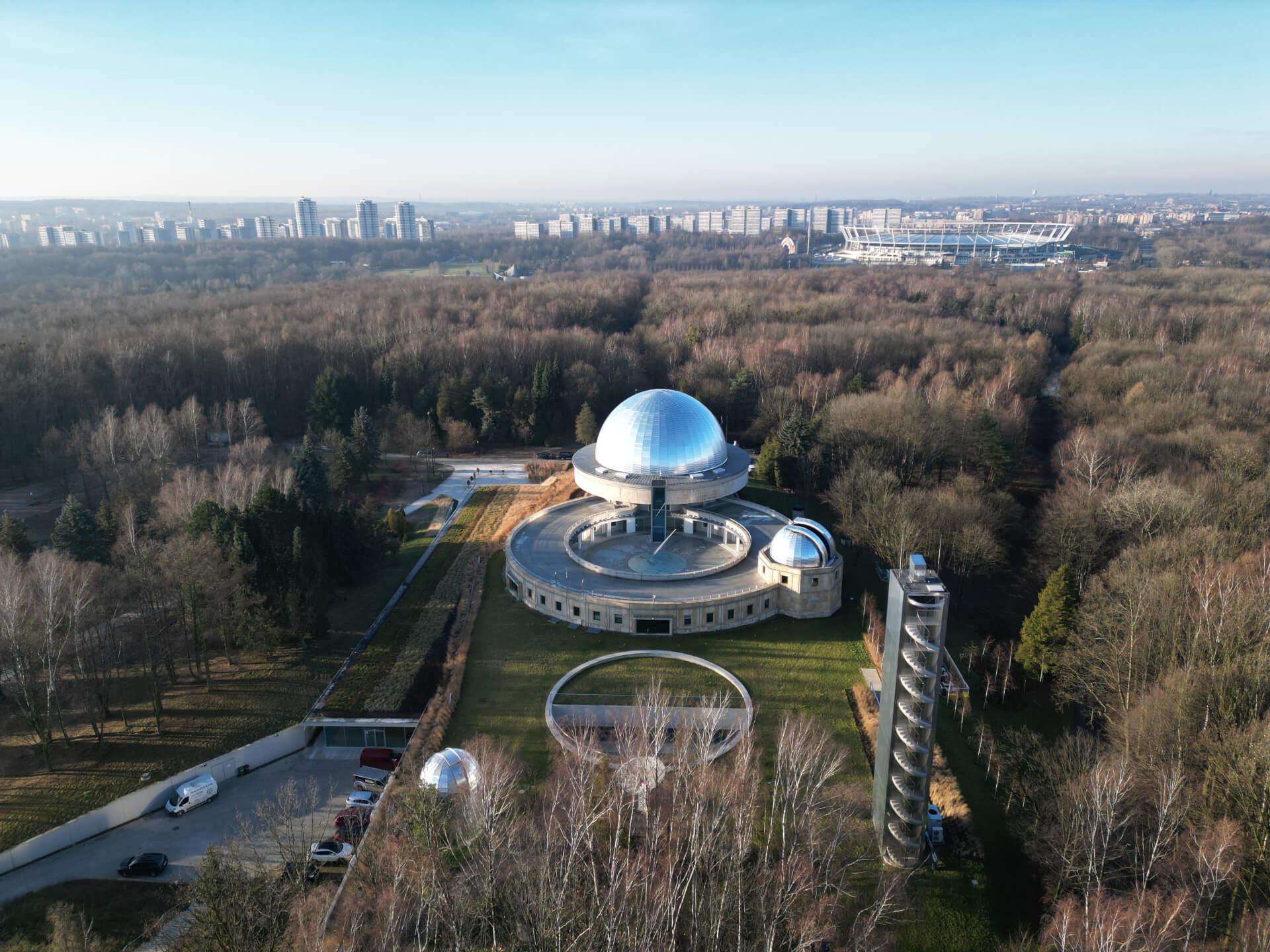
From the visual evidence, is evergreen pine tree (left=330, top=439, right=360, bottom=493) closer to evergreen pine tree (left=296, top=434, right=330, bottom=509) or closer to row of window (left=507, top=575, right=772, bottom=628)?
evergreen pine tree (left=296, top=434, right=330, bottom=509)

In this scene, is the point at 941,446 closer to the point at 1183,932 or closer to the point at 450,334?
the point at 1183,932

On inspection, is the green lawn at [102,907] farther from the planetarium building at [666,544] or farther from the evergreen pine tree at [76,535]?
the evergreen pine tree at [76,535]

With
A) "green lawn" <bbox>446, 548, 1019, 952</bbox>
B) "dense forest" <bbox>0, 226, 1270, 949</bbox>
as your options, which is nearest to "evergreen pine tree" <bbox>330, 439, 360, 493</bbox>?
"dense forest" <bbox>0, 226, 1270, 949</bbox>

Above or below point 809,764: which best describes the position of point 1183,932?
→ below

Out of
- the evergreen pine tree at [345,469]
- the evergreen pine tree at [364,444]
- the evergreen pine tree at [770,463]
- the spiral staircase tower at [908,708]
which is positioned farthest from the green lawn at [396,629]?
the spiral staircase tower at [908,708]

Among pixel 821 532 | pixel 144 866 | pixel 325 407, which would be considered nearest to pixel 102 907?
pixel 144 866

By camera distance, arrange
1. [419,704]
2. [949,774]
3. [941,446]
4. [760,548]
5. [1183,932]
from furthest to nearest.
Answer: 1. [941,446]
2. [760,548]
3. [419,704]
4. [949,774]
5. [1183,932]

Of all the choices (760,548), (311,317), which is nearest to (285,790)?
(760,548)
